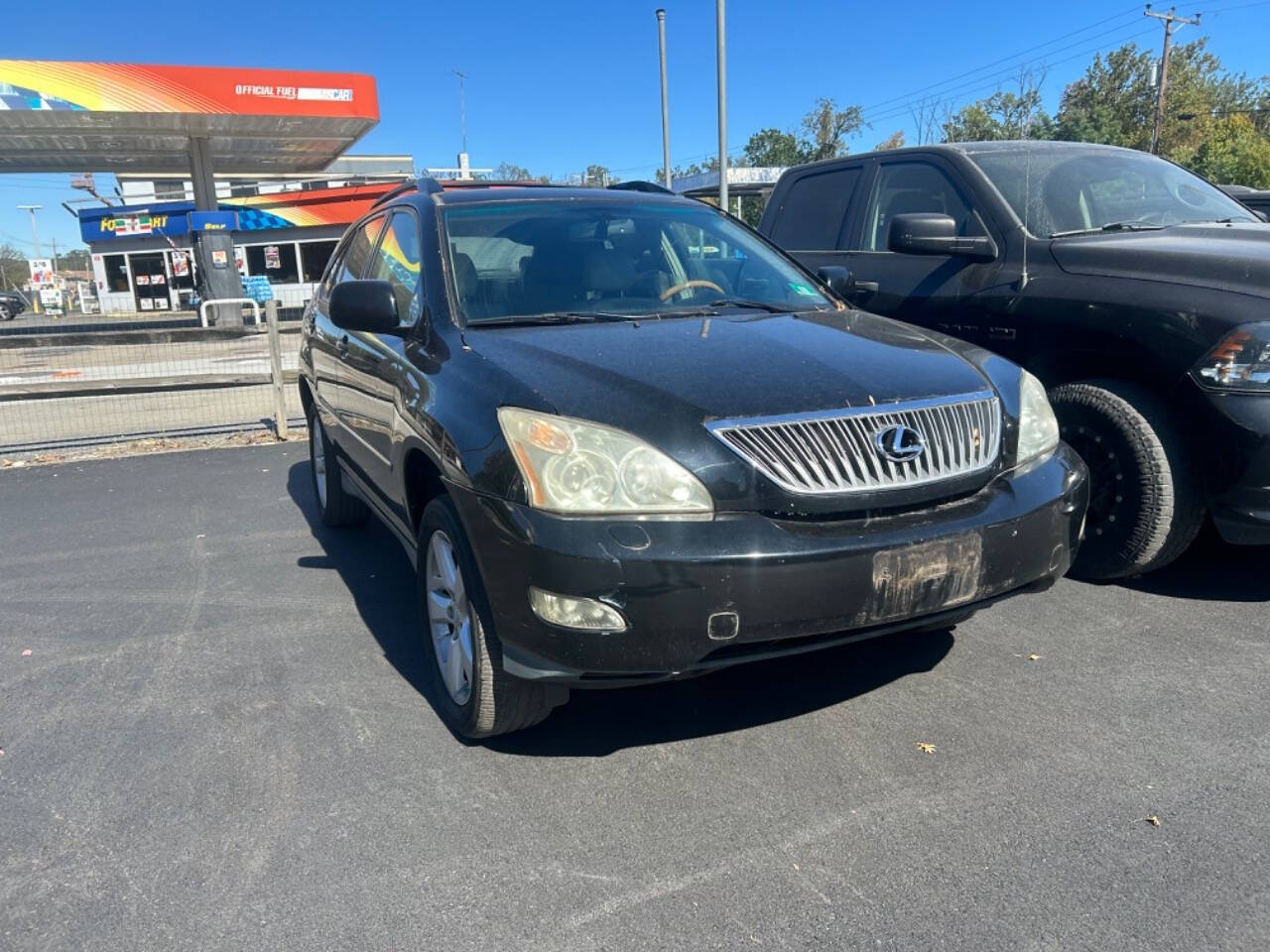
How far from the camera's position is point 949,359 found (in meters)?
3.14

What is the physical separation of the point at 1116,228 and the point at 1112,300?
0.89m

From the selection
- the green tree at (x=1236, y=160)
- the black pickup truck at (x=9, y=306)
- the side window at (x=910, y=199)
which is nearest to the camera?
the side window at (x=910, y=199)

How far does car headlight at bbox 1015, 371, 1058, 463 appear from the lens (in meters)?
3.02

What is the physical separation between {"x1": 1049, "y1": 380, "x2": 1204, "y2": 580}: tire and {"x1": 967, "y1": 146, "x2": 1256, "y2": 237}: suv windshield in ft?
3.35

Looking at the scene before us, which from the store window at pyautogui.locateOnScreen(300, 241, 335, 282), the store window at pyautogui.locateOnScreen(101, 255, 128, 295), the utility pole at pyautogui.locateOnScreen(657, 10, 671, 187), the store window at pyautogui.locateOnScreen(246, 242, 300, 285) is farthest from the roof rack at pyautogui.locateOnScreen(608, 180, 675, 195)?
the store window at pyautogui.locateOnScreen(101, 255, 128, 295)

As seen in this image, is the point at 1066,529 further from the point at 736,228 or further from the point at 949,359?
the point at 736,228

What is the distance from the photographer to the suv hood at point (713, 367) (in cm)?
265

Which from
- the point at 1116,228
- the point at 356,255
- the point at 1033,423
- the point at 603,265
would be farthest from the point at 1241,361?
the point at 356,255

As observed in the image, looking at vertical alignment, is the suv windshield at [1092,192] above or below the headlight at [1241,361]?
above

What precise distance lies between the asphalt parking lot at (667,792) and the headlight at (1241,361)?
946mm

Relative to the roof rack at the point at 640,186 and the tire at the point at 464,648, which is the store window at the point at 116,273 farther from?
the tire at the point at 464,648

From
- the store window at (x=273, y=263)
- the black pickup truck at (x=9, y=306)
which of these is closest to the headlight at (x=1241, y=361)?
the store window at (x=273, y=263)

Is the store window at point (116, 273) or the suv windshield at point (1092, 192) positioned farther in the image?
the store window at point (116, 273)

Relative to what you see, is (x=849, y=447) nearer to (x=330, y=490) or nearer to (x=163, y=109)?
(x=330, y=490)
